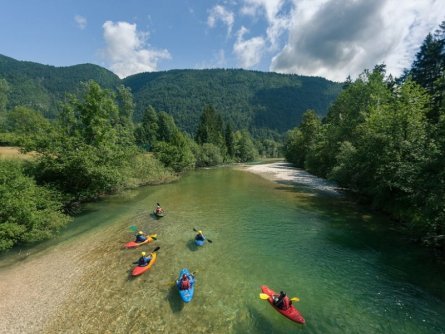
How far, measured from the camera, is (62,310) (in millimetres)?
12203

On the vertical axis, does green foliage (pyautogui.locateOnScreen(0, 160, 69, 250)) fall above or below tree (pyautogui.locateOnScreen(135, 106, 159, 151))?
below

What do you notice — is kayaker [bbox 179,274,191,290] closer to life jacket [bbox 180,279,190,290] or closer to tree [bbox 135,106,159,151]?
life jacket [bbox 180,279,190,290]

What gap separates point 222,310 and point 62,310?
805 centimetres

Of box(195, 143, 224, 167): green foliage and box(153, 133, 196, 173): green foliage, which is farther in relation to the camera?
box(195, 143, 224, 167): green foliage

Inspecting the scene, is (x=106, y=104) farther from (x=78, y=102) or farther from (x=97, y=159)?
(x=97, y=159)

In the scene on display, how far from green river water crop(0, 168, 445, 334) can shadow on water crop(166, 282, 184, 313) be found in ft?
0.17

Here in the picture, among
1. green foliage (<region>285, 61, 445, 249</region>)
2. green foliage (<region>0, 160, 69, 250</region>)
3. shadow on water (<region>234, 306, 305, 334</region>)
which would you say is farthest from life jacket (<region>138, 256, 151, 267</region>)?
green foliage (<region>285, 61, 445, 249</region>)

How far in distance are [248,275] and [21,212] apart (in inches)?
643

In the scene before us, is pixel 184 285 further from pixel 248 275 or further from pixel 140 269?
pixel 248 275

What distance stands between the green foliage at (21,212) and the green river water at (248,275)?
1.49 m

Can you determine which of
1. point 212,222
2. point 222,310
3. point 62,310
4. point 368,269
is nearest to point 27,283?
point 62,310

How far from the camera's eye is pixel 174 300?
12969mm

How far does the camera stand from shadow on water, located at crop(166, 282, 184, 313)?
1237cm

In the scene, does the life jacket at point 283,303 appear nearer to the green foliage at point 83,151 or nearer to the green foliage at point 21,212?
the green foliage at point 21,212
